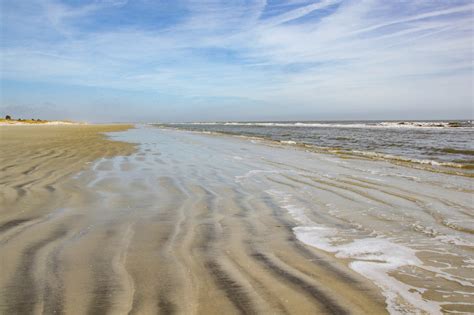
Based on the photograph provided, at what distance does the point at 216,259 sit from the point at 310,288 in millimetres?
895

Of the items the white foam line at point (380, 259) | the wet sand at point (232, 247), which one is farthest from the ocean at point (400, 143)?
the white foam line at point (380, 259)

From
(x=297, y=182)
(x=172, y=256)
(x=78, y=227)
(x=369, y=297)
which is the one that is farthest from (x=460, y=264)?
(x=297, y=182)

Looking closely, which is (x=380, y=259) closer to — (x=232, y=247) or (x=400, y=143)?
(x=232, y=247)

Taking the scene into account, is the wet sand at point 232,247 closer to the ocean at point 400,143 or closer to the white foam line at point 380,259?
the white foam line at point 380,259

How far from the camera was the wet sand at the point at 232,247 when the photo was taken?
7.66 ft

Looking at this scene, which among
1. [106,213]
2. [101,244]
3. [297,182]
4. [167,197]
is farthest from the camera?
[297,182]

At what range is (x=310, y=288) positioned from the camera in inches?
99.1

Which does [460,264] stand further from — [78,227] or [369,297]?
[78,227]

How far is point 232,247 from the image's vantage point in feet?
11.1

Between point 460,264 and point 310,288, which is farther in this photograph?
point 460,264

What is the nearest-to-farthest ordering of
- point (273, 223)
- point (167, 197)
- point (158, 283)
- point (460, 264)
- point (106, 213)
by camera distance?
point (158, 283) < point (460, 264) < point (273, 223) < point (106, 213) < point (167, 197)

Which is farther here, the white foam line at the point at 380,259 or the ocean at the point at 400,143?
the ocean at the point at 400,143

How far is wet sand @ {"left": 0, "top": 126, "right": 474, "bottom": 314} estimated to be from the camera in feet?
7.66

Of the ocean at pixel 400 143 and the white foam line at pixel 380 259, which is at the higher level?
the ocean at pixel 400 143
